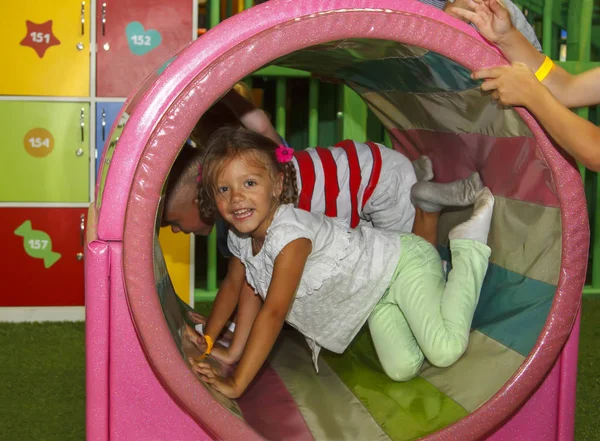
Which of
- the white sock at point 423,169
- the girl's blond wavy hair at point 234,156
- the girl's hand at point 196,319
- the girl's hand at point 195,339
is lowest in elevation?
the girl's hand at point 196,319

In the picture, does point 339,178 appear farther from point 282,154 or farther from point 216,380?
point 216,380

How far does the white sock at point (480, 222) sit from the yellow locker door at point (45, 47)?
1.54 m

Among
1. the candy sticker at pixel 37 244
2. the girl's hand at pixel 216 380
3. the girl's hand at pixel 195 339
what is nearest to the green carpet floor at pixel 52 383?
the candy sticker at pixel 37 244

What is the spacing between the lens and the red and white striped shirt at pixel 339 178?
1911mm

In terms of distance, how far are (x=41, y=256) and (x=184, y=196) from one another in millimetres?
1065

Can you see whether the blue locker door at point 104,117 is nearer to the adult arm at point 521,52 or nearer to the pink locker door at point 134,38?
the pink locker door at point 134,38

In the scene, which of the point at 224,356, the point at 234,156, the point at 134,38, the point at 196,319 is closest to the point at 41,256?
the point at 134,38

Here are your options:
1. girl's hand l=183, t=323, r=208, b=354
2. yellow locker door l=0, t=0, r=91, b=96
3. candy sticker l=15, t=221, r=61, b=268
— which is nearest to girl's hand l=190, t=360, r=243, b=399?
girl's hand l=183, t=323, r=208, b=354

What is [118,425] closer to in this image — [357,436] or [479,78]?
[357,436]

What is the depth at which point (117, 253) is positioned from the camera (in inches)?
50.6

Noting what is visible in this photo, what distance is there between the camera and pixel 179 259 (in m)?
2.75

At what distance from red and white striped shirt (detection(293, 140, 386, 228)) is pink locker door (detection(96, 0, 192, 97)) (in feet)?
3.04

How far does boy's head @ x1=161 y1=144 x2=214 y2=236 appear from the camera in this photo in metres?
1.82

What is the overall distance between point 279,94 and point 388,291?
1.45 meters
